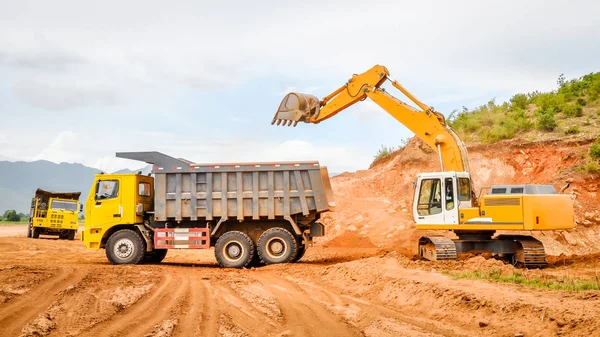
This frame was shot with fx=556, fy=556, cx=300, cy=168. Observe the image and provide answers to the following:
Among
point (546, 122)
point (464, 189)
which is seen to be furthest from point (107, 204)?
point (546, 122)

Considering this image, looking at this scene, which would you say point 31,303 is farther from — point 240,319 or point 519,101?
point 519,101

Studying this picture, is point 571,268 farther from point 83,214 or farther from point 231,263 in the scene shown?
point 83,214

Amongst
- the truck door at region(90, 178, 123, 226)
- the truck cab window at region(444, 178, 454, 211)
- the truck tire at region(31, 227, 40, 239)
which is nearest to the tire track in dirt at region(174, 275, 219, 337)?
the truck door at region(90, 178, 123, 226)

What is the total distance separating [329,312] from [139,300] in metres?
3.52

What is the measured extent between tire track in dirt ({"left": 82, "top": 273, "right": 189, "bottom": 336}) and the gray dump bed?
4.96 metres

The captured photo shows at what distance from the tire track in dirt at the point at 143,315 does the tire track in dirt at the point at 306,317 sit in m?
1.93

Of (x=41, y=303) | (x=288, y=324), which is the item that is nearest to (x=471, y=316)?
(x=288, y=324)

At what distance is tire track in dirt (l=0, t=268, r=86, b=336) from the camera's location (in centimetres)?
808

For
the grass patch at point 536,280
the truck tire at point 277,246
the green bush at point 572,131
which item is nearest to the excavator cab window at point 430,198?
the grass patch at point 536,280

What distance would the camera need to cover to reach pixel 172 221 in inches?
677

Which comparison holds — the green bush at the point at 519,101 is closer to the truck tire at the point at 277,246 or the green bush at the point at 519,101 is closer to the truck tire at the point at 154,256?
the truck tire at the point at 277,246

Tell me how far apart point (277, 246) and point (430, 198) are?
4690mm

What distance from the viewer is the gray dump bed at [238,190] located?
1650 centimetres

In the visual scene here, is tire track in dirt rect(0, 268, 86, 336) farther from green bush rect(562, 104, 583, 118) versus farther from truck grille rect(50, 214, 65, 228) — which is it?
green bush rect(562, 104, 583, 118)
